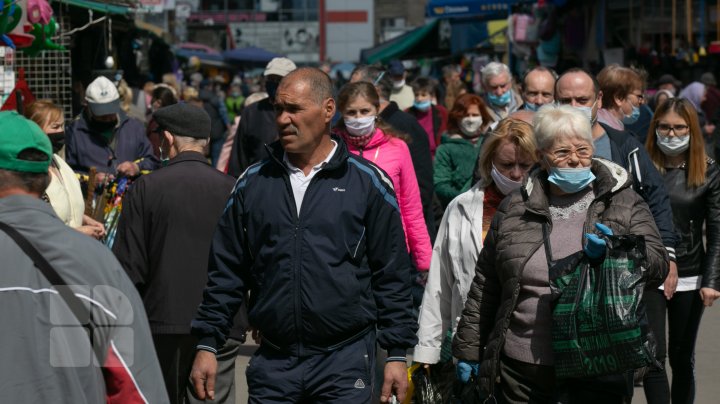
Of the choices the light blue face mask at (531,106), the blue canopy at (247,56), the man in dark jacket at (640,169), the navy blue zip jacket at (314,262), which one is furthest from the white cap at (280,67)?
the blue canopy at (247,56)

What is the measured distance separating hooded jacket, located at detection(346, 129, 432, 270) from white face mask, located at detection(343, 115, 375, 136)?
56mm

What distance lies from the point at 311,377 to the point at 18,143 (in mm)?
1687

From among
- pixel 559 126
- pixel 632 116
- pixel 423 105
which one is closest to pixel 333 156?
pixel 559 126

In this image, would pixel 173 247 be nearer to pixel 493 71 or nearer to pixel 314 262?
pixel 314 262

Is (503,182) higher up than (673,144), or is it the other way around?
(673,144)

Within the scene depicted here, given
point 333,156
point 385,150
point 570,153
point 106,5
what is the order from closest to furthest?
point 333,156, point 570,153, point 385,150, point 106,5

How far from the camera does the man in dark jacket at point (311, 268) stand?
15.9ft

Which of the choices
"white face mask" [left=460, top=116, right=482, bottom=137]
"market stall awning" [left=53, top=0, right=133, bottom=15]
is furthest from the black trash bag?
"market stall awning" [left=53, top=0, right=133, bottom=15]

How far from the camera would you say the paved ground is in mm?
8148

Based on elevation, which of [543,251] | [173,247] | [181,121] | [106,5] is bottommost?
[173,247]

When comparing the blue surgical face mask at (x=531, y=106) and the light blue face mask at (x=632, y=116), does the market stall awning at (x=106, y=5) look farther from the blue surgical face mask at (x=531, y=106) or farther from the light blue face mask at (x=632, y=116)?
the light blue face mask at (x=632, y=116)

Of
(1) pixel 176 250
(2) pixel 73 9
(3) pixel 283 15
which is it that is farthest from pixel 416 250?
(3) pixel 283 15

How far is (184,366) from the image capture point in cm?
616

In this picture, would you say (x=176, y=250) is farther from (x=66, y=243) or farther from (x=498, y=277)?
(x=66, y=243)
